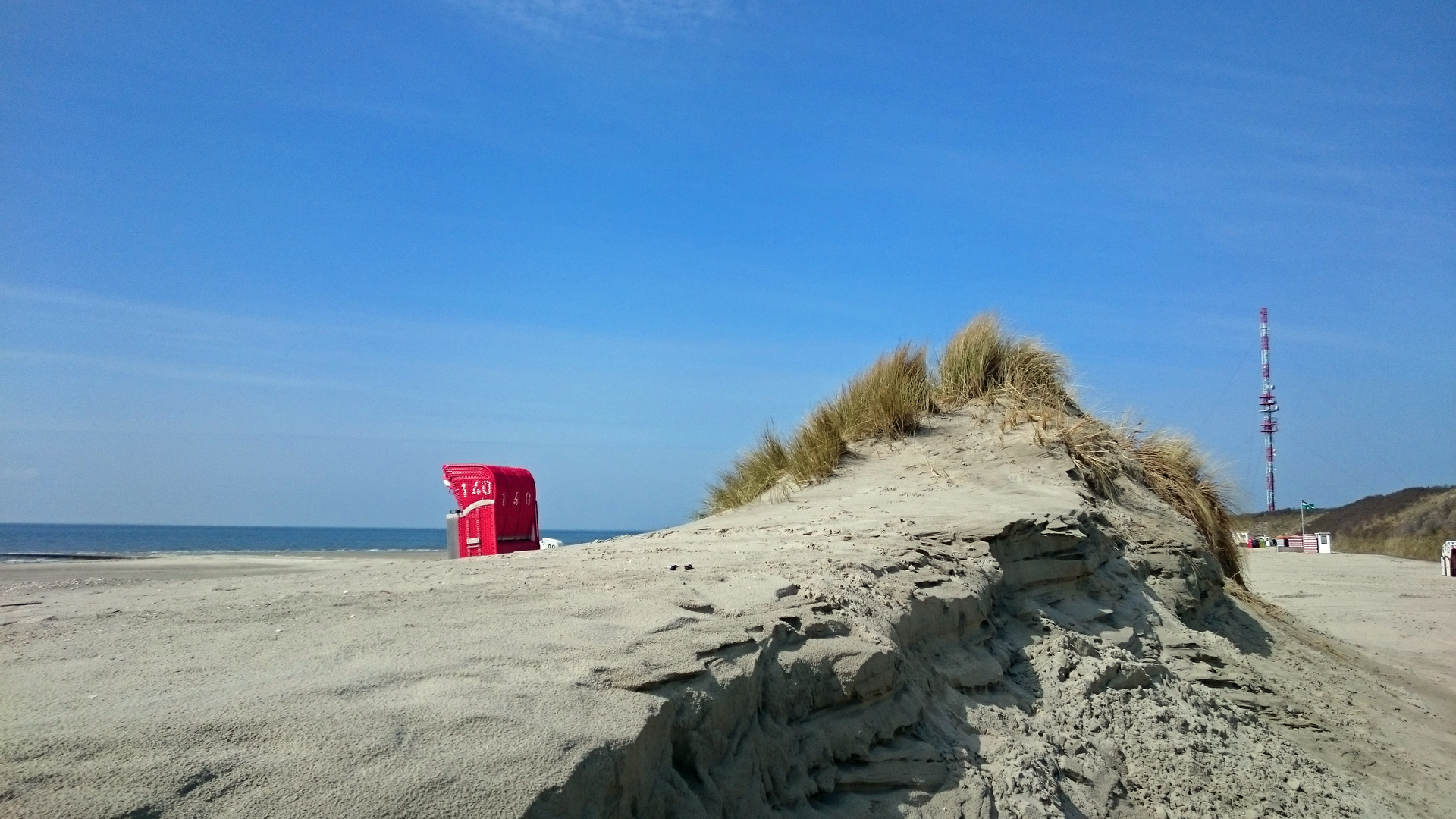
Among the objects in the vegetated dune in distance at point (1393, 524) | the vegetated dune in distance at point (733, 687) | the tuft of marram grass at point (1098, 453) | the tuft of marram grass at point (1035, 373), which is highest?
the tuft of marram grass at point (1035, 373)

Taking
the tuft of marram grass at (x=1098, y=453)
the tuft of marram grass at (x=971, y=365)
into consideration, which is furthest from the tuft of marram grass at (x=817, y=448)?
the tuft of marram grass at (x=1098, y=453)

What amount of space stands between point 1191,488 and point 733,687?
24.8 feet

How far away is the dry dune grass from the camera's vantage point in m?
8.38

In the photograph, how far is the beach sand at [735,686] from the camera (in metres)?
2.04

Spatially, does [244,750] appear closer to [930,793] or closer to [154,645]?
[154,645]

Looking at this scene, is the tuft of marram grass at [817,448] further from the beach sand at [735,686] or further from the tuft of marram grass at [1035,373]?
the tuft of marram grass at [1035,373]

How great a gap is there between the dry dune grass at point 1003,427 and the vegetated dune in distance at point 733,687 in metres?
1.14

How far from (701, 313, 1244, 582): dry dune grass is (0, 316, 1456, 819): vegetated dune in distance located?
1144 mm

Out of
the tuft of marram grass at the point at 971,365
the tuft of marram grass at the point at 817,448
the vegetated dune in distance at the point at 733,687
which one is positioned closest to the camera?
the vegetated dune in distance at the point at 733,687

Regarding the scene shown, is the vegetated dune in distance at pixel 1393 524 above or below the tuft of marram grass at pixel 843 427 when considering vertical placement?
below

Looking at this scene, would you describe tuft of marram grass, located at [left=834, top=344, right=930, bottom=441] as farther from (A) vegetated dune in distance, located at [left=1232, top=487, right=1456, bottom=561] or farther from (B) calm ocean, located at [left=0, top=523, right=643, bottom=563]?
(A) vegetated dune in distance, located at [left=1232, top=487, right=1456, bottom=561]

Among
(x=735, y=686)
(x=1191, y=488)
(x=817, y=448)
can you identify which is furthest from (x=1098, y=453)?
(x=735, y=686)

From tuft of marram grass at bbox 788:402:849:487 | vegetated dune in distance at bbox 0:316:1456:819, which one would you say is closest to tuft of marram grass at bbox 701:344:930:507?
tuft of marram grass at bbox 788:402:849:487

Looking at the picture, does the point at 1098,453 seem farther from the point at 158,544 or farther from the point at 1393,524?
the point at 158,544
